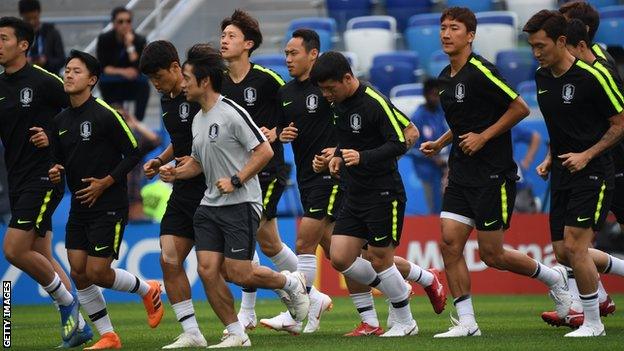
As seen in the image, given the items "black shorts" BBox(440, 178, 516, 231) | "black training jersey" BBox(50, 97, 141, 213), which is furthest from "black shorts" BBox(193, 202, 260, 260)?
"black shorts" BBox(440, 178, 516, 231)

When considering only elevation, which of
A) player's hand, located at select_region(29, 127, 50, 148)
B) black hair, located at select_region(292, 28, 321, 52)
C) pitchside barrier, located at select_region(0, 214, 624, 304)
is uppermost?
black hair, located at select_region(292, 28, 321, 52)

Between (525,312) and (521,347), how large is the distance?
453 cm

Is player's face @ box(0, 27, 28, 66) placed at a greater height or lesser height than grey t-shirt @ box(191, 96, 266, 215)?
greater

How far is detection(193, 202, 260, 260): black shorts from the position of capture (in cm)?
1010

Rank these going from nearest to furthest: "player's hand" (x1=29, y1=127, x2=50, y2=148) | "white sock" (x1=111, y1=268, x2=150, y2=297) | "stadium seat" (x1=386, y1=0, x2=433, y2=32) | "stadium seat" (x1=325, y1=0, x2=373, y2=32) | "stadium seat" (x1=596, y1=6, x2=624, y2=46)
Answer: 1. "white sock" (x1=111, y1=268, x2=150, y2=297)
2. "player's hand" (x1=29, y1=127, x2=50, y2=148)
3. "stadium seat" (x1=596, y1=6, x2=624, y2=46)
4. "stadium seat" (x1=325, y1=0, x2=373, y2=32)
5. "stadium seat" (x1=386, y1=0, x2=433, y2=32)

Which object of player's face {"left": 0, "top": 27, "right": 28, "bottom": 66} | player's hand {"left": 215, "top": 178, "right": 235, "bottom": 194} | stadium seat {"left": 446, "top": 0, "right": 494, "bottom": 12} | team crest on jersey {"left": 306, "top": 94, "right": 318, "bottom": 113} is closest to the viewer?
player's hand {"left": 215, "top": 178, "right": 235, "bottom": 194}

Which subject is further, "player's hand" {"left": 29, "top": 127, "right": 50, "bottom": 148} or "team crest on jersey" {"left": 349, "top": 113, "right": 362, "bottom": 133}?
"player's hand" {"left": 29, "top": 127, "right": 50, "bottom": 148}

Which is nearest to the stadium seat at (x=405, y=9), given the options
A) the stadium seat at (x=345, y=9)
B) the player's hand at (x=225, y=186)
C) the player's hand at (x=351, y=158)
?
the stadium seat at (x=345, y=9)

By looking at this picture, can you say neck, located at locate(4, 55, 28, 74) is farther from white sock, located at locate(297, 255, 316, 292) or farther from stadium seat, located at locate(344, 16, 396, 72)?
stadium seat, located at locate(344, 16, 396, 72)

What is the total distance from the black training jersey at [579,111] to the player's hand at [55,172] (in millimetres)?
3940

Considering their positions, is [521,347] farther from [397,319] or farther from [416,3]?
[416,3]

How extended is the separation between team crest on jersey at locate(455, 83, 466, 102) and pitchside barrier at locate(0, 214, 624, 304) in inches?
257

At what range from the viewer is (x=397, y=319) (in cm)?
1134

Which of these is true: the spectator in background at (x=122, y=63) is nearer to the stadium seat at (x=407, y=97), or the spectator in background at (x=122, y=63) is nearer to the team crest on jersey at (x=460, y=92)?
the stadium seat at (x=407, y=97)
